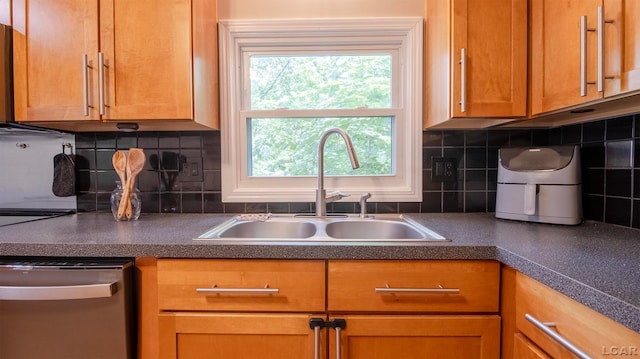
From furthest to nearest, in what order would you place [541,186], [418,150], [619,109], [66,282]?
1. [418,150]
2. [541,186]
3. [619,109]
4. [66,282]

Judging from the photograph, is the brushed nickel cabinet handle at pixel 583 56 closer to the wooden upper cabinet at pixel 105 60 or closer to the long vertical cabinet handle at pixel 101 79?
the wooden upper cabinet at pixel 105 60

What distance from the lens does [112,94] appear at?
3.95 feet

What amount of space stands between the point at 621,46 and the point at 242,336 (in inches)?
54.5

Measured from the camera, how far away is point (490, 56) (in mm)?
1159

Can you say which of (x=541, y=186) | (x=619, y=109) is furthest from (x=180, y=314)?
(x=619, y=109)

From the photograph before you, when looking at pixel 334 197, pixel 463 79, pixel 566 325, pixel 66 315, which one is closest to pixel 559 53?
pixel 463 79

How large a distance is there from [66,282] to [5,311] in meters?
0.22

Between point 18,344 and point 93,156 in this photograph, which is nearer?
point 18,344

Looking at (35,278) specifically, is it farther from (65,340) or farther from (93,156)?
(93,156)

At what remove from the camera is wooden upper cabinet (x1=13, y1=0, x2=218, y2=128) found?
1192mm

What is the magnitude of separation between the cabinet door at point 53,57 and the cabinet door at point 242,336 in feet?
3.13

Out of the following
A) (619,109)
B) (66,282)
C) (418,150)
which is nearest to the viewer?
(66,282)

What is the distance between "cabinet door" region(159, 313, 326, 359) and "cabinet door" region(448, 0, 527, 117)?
40.2 inches

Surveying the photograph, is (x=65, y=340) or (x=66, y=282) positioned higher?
(x=66, y=282)
